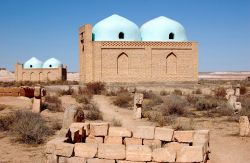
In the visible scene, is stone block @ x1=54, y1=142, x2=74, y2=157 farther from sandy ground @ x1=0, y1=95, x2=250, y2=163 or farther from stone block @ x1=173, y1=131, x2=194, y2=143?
stone block @ x1=173, y1=131, x2=194, y2=143

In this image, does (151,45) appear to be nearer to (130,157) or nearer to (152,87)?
(152,87)

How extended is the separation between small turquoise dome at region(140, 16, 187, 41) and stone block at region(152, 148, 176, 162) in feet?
89.5

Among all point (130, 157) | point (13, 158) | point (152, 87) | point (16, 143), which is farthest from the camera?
point (152, 87)

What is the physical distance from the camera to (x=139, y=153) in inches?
268

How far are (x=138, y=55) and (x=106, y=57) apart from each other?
9.56ft

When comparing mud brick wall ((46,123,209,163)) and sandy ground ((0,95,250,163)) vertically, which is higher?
mud brick wall ((46,123,209,163))

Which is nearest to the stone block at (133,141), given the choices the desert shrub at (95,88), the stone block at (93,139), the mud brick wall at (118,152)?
the mud brick wall at (118,152)

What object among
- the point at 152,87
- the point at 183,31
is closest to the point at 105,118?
the point at 152,87

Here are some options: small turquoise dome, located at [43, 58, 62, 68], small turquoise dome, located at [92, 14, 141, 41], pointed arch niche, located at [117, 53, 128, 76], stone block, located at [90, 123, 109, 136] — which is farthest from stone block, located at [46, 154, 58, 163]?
small turquoise dome, located at [43, 58, 62, 68]

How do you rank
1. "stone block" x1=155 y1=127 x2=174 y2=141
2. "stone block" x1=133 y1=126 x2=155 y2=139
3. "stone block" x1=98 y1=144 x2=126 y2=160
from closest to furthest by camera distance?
"stone block" x1=98 y1=144 x2=126 y2=160 → "stone block" x1=155 y1=127 x2=174 y2=141 → "stone block" x1=133 y1=126 x2=155 y2=139

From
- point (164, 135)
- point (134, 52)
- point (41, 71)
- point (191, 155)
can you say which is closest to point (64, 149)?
point (191, 155)

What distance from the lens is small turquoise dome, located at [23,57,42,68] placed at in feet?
187

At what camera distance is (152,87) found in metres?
31.0

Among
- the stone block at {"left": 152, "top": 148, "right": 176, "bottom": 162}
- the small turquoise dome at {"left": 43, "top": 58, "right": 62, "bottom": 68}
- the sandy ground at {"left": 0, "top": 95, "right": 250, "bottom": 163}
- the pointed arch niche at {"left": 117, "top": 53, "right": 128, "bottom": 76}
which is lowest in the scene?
the sandy ground at {"left": 0, "top": 95, "right": 250, "bottom": 163}
